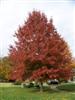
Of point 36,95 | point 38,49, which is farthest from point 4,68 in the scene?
point 36,95

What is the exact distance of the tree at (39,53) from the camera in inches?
1638

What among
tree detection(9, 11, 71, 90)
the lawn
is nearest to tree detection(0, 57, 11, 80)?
tree detection(9, 11, 71, 90)

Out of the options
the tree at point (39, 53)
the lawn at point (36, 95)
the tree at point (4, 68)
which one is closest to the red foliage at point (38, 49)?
the tree at point (39, 53)

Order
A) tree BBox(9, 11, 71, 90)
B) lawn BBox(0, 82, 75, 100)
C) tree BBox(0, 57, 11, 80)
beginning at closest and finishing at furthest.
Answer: lawn BBox(0, 82, 75, 100) < tree BBox(9, 11, 71, 90) < tree BBox(0, 57, 11, 80)

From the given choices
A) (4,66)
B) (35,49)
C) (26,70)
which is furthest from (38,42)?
(4,66)

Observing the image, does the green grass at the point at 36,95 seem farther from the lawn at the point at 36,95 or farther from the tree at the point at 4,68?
the tree at the point at 4,68

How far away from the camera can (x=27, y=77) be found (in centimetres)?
4275

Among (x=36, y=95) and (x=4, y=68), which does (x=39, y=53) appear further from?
(x=4, y=68)

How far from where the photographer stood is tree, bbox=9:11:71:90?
136 ft

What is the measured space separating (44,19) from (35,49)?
4917 millimetres

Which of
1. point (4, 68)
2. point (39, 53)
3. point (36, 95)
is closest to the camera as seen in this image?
point (36, 95)

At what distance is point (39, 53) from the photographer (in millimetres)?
41906

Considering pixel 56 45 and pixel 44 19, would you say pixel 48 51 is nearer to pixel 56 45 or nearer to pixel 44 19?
pixel 56 45

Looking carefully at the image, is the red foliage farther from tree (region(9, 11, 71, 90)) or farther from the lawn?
the lawn
